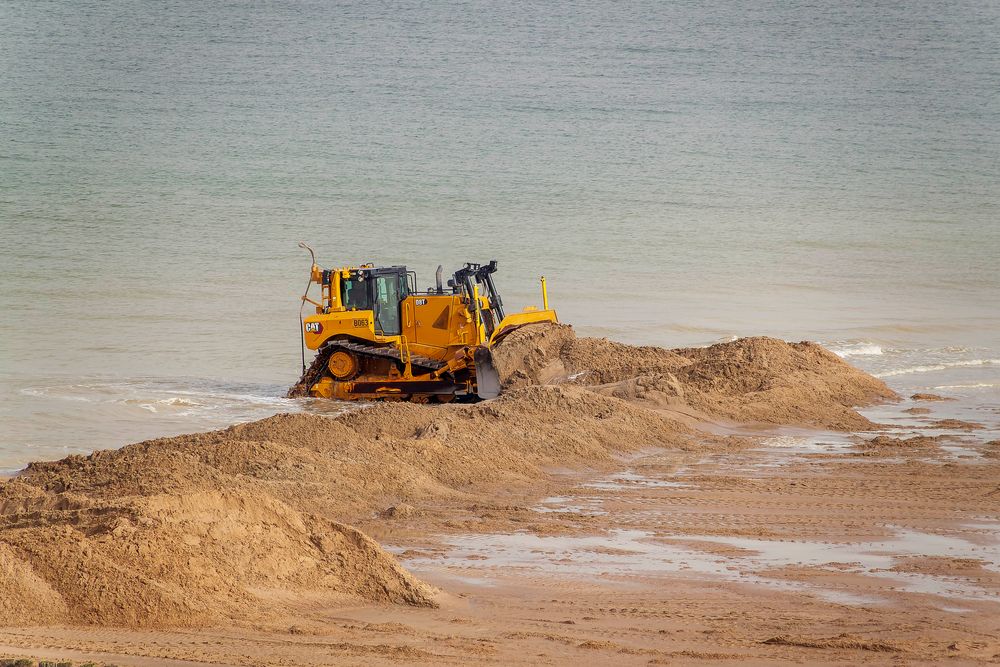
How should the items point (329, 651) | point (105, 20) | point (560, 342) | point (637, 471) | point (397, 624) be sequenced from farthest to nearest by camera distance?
point (105, 20) < point (560, 342) < point (637, 471) < point (397, 624) < point (329, 651)

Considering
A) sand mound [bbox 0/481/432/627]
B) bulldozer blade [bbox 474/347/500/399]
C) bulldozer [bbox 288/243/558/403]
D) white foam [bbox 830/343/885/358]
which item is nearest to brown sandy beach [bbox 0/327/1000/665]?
sand mound [bbox 0/481/432/627]

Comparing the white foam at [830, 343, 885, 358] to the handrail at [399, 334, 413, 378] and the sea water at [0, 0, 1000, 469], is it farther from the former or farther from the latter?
the handrail at [399, 334, 413, 378]

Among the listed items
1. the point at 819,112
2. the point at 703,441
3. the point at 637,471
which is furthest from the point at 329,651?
the point at 819,112

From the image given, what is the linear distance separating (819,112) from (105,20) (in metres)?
42.5

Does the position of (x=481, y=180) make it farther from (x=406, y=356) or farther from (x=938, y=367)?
(x=406, y=356)

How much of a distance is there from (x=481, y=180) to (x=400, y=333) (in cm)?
2719

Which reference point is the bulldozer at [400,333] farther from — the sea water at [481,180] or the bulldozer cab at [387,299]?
the sea water at [481,180]

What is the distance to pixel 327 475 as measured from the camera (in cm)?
1036

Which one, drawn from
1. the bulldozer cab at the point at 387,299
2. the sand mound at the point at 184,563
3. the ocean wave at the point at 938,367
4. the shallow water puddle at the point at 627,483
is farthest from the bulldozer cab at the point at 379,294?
the sand mound at the point at 184,563

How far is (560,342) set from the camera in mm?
17000

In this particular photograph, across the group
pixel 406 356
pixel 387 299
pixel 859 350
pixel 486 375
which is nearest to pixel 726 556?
pixel 486 375

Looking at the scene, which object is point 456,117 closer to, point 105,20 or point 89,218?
point 89,218

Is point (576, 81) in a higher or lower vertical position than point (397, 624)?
higher

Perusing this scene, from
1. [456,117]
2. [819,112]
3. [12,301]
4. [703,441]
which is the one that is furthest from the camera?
[819,112]
